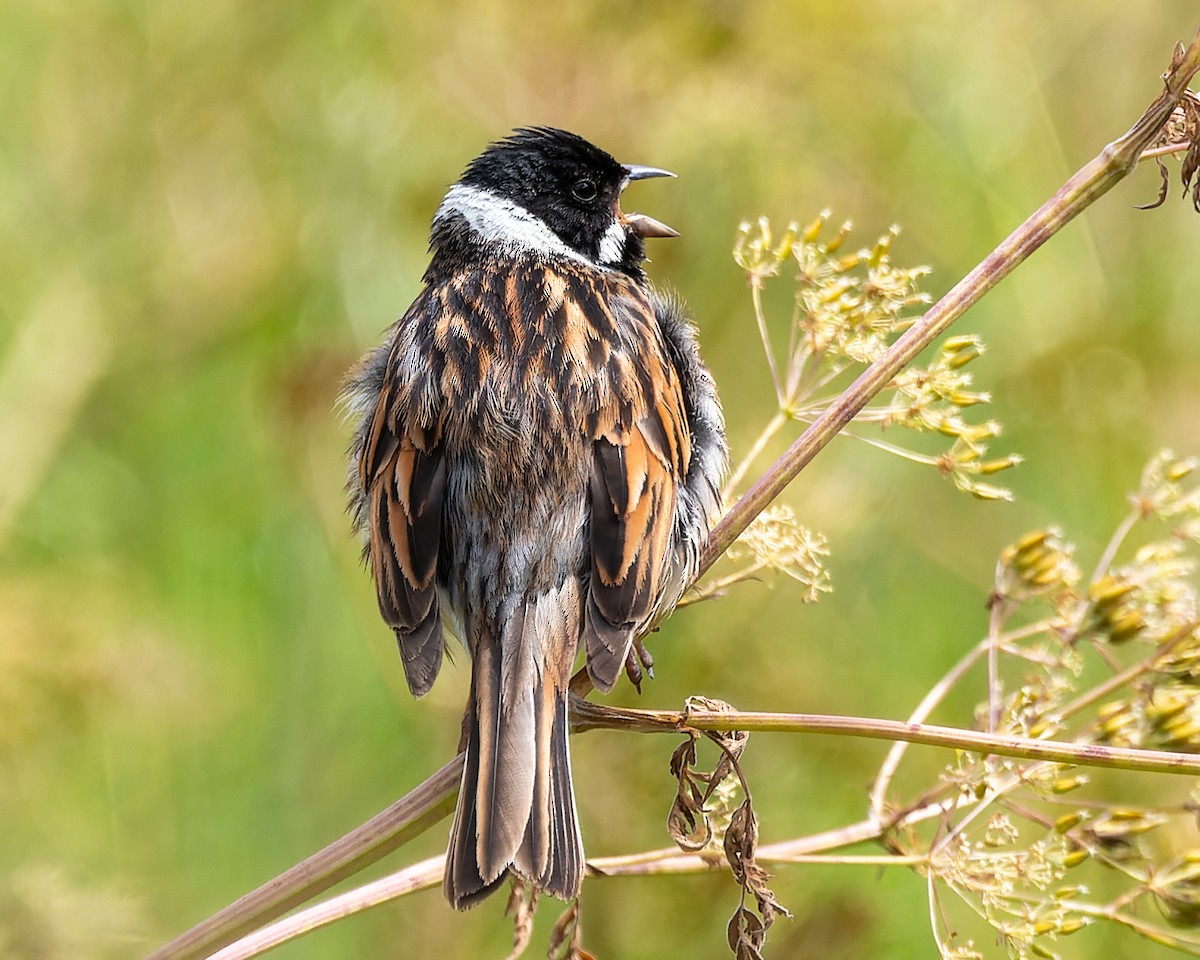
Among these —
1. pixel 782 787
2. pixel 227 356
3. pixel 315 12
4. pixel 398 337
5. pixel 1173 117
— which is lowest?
pixel 782 787

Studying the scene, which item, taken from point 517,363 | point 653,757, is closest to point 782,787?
point 653,757

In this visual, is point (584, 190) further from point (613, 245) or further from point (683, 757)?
point (683, 757)

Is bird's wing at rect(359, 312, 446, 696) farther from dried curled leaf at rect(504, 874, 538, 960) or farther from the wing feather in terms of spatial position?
dried curled leaf at rect(504, 874, 538, 960)

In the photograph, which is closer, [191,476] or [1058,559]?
[1058,559]

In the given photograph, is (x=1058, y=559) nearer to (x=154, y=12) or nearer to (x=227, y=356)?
(x=227, y=356)

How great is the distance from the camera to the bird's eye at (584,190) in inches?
141

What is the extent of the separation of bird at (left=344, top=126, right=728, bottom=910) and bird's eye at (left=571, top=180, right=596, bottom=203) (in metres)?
0.40

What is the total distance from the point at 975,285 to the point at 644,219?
1407mm

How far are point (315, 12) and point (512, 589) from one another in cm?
191

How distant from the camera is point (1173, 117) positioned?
207 cm

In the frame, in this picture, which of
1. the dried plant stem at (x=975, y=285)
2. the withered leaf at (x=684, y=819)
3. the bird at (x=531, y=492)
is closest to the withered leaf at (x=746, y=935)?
the withered leaf at (x=684, y=819)

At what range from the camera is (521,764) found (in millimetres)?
2393

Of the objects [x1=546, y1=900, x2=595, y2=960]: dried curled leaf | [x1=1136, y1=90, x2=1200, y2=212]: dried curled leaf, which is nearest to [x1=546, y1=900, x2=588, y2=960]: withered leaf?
[x1=546, y1=900, x2=595, y2=960]: dried curled leaf

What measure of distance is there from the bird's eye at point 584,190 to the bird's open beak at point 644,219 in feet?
0.25
